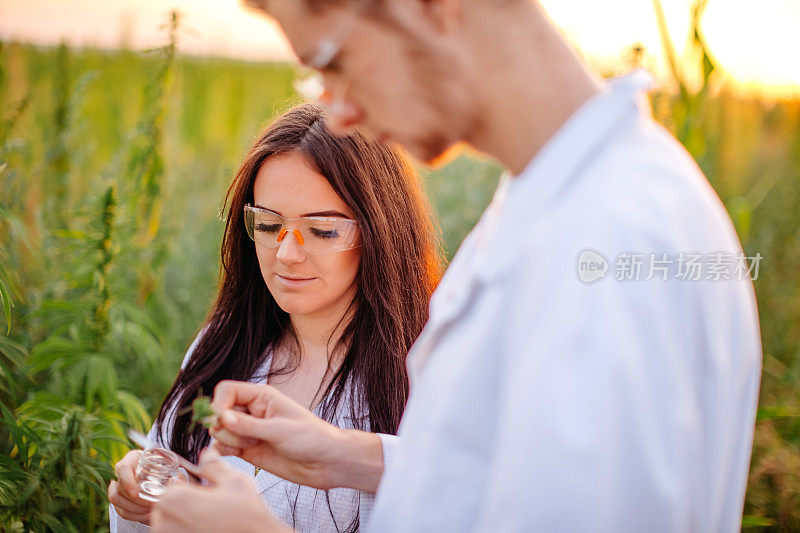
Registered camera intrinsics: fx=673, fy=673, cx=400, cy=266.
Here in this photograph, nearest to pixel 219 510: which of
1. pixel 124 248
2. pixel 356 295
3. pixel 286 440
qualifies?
pixel 286 440

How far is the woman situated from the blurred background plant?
0.27 m

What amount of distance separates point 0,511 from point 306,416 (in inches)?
33.1

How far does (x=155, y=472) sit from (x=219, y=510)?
0.57m

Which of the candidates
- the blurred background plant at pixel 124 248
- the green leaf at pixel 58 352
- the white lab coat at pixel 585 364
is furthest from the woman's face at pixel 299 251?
the white lab coat at pixel 585 364

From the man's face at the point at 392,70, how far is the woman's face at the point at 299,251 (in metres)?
0.99

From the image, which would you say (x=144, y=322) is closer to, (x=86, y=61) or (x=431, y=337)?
(x=431, y=337)

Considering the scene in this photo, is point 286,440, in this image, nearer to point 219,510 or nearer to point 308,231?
point 219,510

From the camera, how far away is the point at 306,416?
1.49 m

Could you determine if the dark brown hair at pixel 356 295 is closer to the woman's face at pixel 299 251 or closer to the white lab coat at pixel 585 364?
the woman's face at pixel 299 251

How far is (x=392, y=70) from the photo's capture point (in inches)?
37.4

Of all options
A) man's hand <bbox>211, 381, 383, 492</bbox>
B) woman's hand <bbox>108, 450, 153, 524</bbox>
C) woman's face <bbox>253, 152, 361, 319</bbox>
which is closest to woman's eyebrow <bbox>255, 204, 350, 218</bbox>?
woman's face <bbox>253, 152, 361, 319</bbox>

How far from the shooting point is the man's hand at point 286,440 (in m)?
1.42

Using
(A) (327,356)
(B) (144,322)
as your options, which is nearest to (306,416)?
(A) (327,356)

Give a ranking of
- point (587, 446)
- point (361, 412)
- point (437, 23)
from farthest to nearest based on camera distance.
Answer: point (361, 412)
point (437, 23)
point (587, 446)
